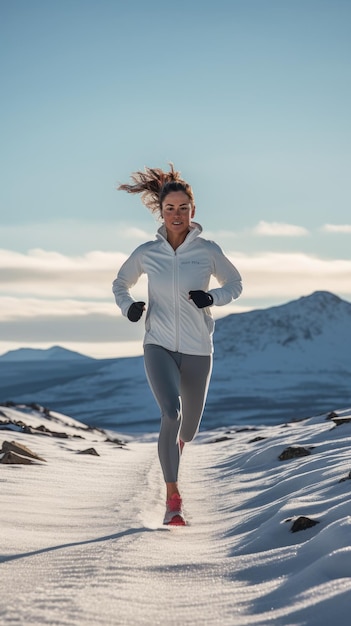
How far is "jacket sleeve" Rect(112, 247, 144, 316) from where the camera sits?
224 inches

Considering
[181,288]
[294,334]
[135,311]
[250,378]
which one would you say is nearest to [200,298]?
[181,288]

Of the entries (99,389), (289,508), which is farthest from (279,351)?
(289,508)

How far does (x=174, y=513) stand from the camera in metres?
4.89

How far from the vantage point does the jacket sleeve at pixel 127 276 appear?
18.7 feet

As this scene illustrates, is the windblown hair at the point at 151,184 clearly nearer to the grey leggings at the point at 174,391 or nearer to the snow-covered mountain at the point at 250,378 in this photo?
the grey leggings at the point at 174,391

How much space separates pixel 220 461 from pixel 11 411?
8.64m

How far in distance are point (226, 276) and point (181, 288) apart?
450 millimetres

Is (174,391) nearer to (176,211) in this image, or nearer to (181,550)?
(176,211)

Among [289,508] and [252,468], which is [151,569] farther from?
[252,468]

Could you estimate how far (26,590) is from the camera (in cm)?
285

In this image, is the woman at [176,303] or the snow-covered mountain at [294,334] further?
the snow-covered mountain at [294,334]

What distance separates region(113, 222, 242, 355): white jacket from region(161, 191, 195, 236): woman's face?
9 centimetres

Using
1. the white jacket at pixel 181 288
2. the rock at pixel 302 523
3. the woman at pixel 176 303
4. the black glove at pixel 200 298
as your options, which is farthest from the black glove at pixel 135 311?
the rock at pixel 302 523

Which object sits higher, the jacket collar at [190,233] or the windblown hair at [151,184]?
the windblown hair at [151,184]
